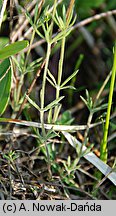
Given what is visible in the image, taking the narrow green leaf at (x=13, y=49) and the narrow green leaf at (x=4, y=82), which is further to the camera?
the narrow green leaf at (x=4, y=82)

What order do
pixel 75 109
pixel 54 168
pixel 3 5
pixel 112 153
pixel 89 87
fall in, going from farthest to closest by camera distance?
pixel 89 87 → pixel 75 109 → pixel 112 153 → pixel 54 168 → pixel 3 5

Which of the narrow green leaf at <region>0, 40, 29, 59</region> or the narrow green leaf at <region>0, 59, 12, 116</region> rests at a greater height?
the narrow green leaf at <region>0, 40, 29, 59</region>

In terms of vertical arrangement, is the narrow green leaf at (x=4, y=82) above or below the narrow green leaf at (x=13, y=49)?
below

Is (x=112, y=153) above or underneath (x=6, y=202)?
underneath

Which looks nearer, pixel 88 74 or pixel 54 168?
pixel 54 168

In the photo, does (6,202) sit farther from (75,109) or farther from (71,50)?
(71,50)

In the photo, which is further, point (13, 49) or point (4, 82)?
point (4, 82)

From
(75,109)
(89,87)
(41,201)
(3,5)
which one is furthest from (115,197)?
(3,5)

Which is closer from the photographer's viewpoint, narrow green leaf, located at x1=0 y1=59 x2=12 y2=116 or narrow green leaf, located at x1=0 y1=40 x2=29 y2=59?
narrow green leaf, located at x1=0 y1=40 x2=29 y2=59
